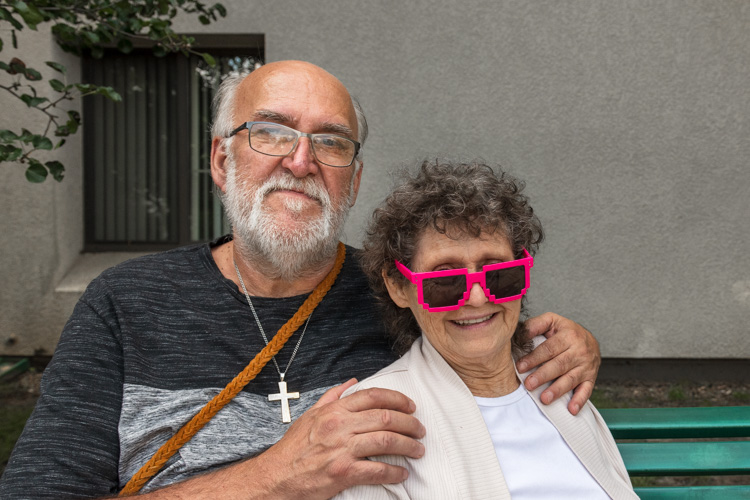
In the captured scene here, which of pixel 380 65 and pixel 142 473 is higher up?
pixel 380 65

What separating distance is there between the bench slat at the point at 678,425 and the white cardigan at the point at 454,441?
16 cm

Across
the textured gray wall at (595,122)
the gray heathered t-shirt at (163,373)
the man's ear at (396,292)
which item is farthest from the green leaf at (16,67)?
the textured gray wall at (595,122)

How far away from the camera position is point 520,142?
5.00 meters

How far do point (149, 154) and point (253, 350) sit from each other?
15.2 ft

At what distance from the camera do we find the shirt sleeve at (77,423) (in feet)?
5.04

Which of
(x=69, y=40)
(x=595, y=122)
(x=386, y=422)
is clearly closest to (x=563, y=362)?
(x=386, y=422)

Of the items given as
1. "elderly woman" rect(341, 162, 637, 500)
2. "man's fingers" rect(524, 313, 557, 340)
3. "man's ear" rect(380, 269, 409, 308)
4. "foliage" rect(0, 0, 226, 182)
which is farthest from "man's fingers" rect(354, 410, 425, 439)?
"foliage" rect(0, 0, 226, 182)

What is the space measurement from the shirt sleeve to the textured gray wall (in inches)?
133

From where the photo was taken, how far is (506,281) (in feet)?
5.28

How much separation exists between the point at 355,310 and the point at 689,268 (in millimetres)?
4314

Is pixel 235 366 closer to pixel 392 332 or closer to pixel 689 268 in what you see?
pixel 392 332

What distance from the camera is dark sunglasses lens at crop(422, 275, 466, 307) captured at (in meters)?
→ 1.57

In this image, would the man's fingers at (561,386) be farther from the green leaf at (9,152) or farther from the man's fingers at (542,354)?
the green leaf at (9,152)

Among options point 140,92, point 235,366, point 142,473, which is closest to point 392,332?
point 235,366
